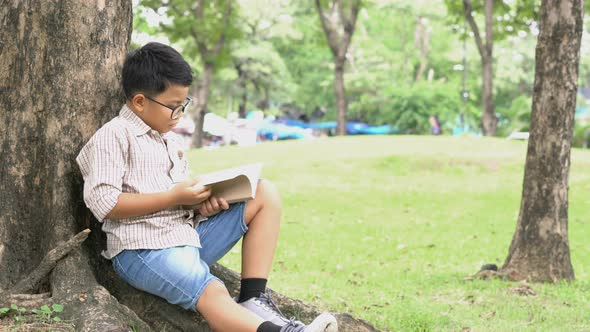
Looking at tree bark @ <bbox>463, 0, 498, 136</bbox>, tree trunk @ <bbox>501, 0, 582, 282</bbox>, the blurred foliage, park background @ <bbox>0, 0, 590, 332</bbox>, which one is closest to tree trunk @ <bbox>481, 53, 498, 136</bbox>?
tree bark @ <bbox>463, 0, 498, 136</bbox>

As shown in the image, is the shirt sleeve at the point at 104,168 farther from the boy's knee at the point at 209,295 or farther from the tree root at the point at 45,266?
the boy's knee at the point at 209,295

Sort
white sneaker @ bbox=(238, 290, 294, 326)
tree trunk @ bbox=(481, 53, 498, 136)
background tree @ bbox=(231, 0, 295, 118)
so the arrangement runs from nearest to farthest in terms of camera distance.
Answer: white sneaker @ bbox=(238, 290, 294, 326) < tree trunk @ bbox=(481, 53, 498, 136) < background tree @ bbox=(231, 0, 295, 118)

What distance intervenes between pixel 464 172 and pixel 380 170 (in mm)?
1713

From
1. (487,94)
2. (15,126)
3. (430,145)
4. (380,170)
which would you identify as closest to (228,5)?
(487,94)

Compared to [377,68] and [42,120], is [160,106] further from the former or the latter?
[377,68]

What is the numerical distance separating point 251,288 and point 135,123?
3.18 ft

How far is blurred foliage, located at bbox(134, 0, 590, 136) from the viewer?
4134 cm

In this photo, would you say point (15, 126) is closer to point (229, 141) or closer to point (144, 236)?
point (144, 236)

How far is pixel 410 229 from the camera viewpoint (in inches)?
474

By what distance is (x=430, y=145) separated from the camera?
21.1 meters

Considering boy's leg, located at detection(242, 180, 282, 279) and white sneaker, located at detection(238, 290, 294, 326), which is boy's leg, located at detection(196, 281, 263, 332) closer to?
white sneaker, located at detection(238, 290, 294, 326)

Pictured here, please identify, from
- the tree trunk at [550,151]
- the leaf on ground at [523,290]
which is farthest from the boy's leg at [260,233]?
the tree trunk at [550,151]


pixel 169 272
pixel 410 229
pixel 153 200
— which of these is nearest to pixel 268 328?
pixel 169 272

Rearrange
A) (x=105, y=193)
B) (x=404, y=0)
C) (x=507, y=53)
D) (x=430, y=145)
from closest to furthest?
(x=105, y=193) < (x=430, y=145) < (x=404, y=0) < (x=507, y=53)
